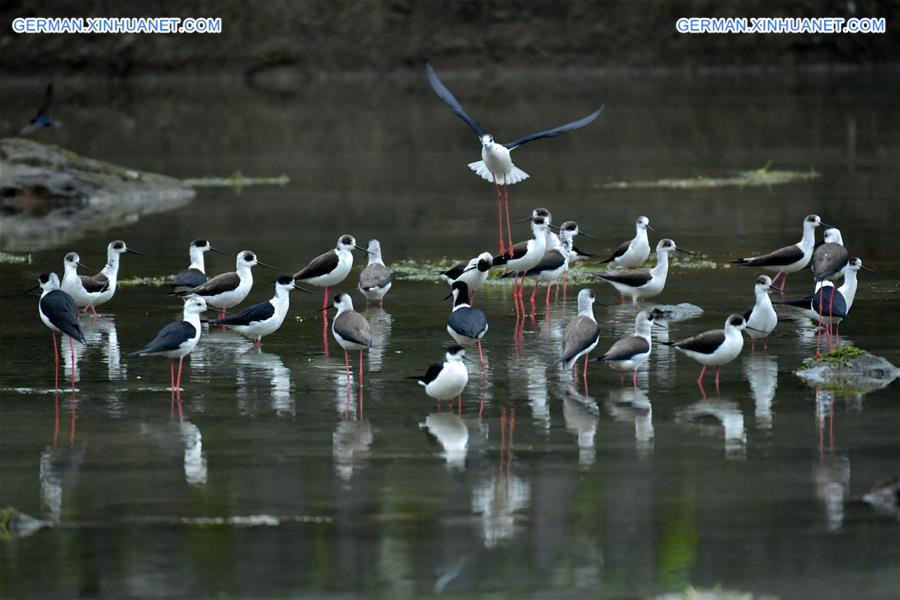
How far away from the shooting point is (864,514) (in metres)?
8.71

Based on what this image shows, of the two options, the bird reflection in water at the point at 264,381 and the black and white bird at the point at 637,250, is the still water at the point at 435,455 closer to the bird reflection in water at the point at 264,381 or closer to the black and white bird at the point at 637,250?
the bird reflection in water at the point at 264,381

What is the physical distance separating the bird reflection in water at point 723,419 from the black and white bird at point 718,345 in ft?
1.77

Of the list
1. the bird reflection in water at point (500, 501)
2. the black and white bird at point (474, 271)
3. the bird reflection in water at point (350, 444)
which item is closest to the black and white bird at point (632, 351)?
the bird reflection in water at point (350, 444)

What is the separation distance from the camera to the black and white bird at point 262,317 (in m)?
14.1

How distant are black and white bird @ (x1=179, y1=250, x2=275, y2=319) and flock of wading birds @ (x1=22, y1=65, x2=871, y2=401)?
10 millimetres

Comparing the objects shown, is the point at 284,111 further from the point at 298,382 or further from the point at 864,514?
the point at 864,514

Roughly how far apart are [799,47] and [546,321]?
66.7 metres

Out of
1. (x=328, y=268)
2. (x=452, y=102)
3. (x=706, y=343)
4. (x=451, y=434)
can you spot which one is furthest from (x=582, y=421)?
(x=452, y=102)

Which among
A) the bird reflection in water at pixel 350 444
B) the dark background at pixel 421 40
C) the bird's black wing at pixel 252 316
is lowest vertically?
the bird reflection in water at pixel 350 444

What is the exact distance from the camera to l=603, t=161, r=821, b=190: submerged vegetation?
98.4 ft

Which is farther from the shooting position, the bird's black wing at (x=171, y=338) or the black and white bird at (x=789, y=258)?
the black and white bird at (x=789, y=258)

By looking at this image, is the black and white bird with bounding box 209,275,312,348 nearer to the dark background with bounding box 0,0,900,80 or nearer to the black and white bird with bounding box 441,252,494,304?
the black and white bird with bounding box 441,252,494,304

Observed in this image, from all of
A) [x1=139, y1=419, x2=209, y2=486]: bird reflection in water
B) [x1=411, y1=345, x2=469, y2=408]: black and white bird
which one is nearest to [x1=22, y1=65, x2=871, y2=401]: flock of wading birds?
[x1=411, y1=345, x2=469, y2=408]: black and white bird

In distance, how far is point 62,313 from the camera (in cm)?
1345
